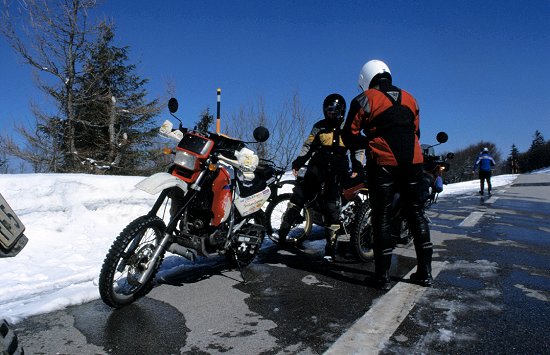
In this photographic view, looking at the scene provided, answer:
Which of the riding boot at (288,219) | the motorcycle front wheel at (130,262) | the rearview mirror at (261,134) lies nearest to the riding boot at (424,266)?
the riding boot at (288,219)

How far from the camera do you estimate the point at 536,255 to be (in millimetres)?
5117

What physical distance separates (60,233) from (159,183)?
289 cm

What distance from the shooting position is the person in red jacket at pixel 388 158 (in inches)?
140

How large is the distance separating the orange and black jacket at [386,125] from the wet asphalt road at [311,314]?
1242 mm

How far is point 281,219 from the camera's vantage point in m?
5.45

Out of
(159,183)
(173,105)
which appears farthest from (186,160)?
(173,105)

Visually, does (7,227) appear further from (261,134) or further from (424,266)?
(424,266)

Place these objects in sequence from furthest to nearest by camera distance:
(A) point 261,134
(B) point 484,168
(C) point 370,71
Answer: (B) point 484,168 < (A) point 261,134 < (C) point 370,71

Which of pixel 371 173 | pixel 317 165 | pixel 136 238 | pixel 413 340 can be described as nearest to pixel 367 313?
pixel 413 340

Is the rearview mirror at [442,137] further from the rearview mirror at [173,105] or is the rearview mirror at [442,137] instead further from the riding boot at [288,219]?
the rearview mirror at [173,105]

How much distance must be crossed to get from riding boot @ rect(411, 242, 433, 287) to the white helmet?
5.58 ft

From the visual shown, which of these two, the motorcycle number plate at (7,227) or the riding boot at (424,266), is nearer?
the motorcycle number plate at (7,227)

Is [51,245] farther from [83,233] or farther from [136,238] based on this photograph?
[136,238]

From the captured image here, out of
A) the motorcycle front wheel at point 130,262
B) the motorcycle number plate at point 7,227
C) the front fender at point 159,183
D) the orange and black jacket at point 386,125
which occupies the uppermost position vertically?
the orange and black jacket at point 386,125
